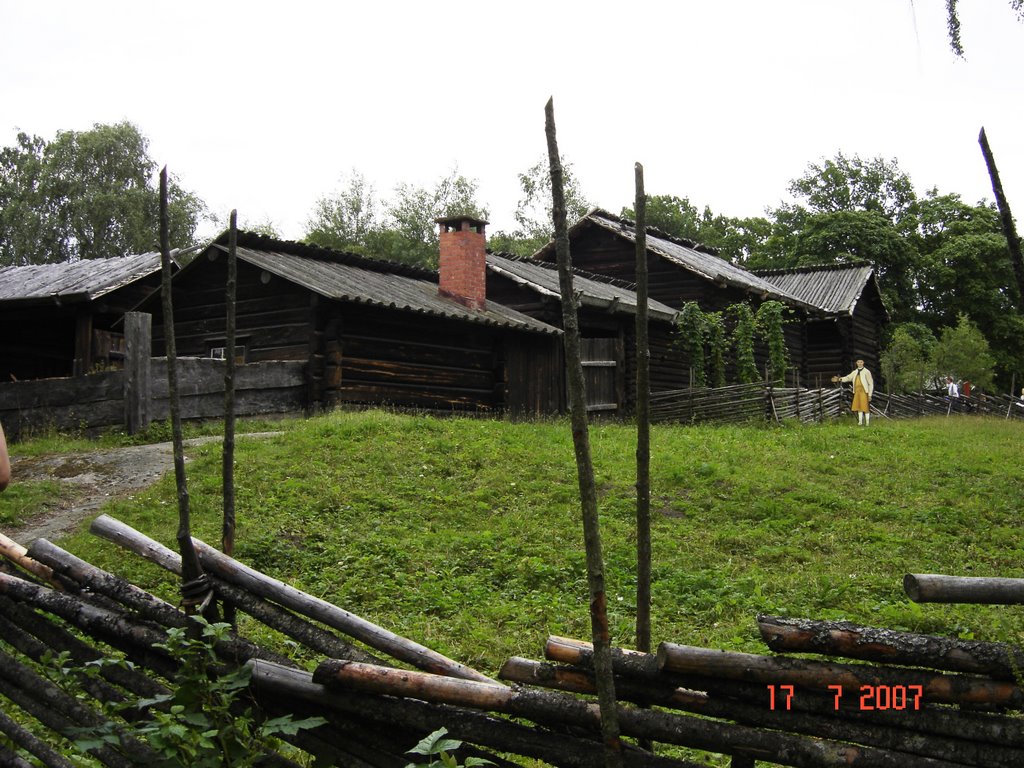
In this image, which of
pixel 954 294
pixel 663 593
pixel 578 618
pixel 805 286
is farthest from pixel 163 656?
pixel 954 294

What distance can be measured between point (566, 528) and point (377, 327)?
7.91 meters

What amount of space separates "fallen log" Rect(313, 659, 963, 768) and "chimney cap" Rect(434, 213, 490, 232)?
1586cm

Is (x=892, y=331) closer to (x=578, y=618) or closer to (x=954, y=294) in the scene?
(x=954, y=294)

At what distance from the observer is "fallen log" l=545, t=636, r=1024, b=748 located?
2717mm

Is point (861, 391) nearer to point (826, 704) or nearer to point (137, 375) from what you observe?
point (137, 375)

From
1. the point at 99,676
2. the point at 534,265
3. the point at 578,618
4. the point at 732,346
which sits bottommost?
the point at 578,618

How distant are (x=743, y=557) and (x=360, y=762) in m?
5.74

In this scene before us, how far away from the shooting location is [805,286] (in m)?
32.0

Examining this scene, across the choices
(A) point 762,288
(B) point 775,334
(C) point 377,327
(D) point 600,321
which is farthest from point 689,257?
(C) point 377,327

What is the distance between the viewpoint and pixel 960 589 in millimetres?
2727

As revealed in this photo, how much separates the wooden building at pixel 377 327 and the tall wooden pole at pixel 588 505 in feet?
39.5

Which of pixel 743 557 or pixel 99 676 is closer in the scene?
pixel 99 676

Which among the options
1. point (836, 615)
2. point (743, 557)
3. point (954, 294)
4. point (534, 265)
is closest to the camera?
point (836, 615)

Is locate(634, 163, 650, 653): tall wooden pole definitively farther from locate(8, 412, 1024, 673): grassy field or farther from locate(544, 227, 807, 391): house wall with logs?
locate(544, 227, 807, 391): house wall with logs
